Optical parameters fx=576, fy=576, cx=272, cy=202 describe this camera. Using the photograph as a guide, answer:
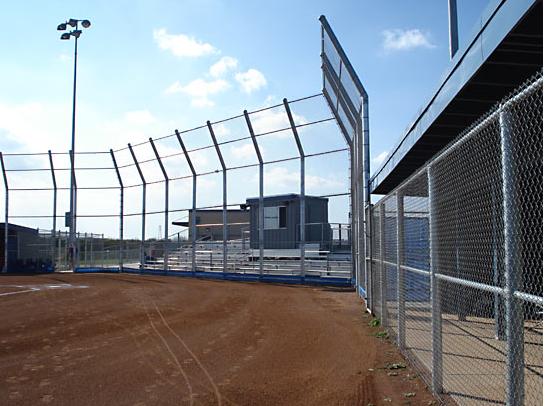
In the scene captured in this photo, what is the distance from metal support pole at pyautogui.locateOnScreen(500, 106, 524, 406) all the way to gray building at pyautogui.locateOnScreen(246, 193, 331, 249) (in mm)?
19196

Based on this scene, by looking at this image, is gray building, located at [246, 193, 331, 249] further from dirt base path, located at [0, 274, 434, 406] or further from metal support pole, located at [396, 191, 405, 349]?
metal support pole, located at [396, 191, 405, 349]

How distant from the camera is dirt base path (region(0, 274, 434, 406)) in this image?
5.80 meters

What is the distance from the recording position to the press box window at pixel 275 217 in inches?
1028

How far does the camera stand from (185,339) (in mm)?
8945

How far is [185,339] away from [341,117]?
461 inches

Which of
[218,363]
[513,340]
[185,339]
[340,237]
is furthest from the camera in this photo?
[340,237]

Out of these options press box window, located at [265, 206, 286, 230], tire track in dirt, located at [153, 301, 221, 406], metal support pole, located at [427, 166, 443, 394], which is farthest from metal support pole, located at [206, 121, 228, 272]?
metal support pole, located at [427, 166, 443, 394]

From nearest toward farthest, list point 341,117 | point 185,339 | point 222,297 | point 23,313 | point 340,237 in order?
point 185,339 → point 23,313 → point 222,297 → point 341,117 → point 340,237

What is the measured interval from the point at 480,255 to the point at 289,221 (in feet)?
61.4

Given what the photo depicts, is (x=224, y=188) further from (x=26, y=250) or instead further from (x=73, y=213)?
(x=26, y=250)

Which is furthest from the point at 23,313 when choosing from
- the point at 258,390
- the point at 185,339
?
the point at 258,390

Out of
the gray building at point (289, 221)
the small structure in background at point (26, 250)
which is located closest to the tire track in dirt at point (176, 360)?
the gray building at point (289, 221)

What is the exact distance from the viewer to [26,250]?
105ft

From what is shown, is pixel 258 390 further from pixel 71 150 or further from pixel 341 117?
pixel 71 150
